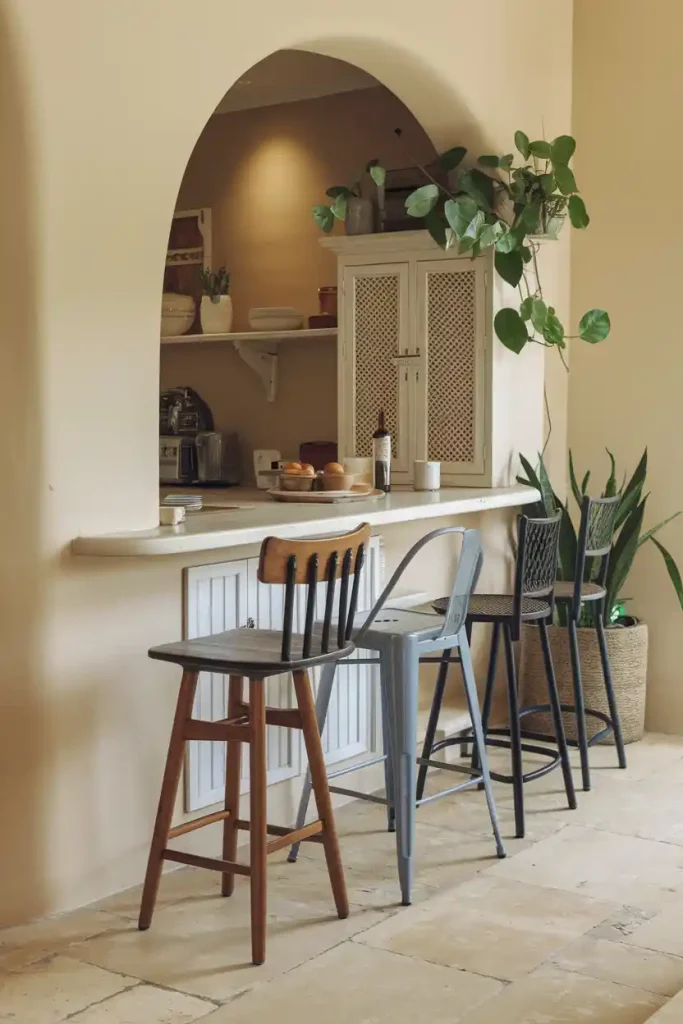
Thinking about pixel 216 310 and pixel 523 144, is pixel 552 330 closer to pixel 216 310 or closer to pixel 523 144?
pixel 523 144

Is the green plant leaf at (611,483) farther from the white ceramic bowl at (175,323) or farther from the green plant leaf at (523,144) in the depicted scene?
the white ceramic bowl at (175,323)

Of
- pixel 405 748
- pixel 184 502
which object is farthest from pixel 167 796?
pixel 184 502

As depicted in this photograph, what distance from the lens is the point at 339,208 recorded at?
465cm

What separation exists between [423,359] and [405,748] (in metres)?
1.86

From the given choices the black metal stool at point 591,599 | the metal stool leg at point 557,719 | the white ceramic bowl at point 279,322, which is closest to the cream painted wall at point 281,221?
→ the white ceramic bowl at point 279,322

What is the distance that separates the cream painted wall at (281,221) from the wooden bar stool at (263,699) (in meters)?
2.28

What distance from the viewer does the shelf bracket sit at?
535cm

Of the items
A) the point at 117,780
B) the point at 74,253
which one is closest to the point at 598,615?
the point at 117,780

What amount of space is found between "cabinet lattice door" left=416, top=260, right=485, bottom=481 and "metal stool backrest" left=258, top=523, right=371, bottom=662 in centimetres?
167

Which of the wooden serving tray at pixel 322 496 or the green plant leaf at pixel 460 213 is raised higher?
the green plant leaf at pixel 460 213

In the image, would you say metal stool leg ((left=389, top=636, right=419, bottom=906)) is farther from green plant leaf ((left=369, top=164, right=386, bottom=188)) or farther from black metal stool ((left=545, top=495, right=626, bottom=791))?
green plant leaf ((left=369, top=164, right=386, bottom=188))

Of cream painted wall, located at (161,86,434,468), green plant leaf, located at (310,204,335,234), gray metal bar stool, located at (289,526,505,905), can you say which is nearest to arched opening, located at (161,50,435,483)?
cream painted wall, located at (161,86,434,468)

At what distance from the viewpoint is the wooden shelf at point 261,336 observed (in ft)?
16.4

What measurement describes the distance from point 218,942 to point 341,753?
3.72 feet
